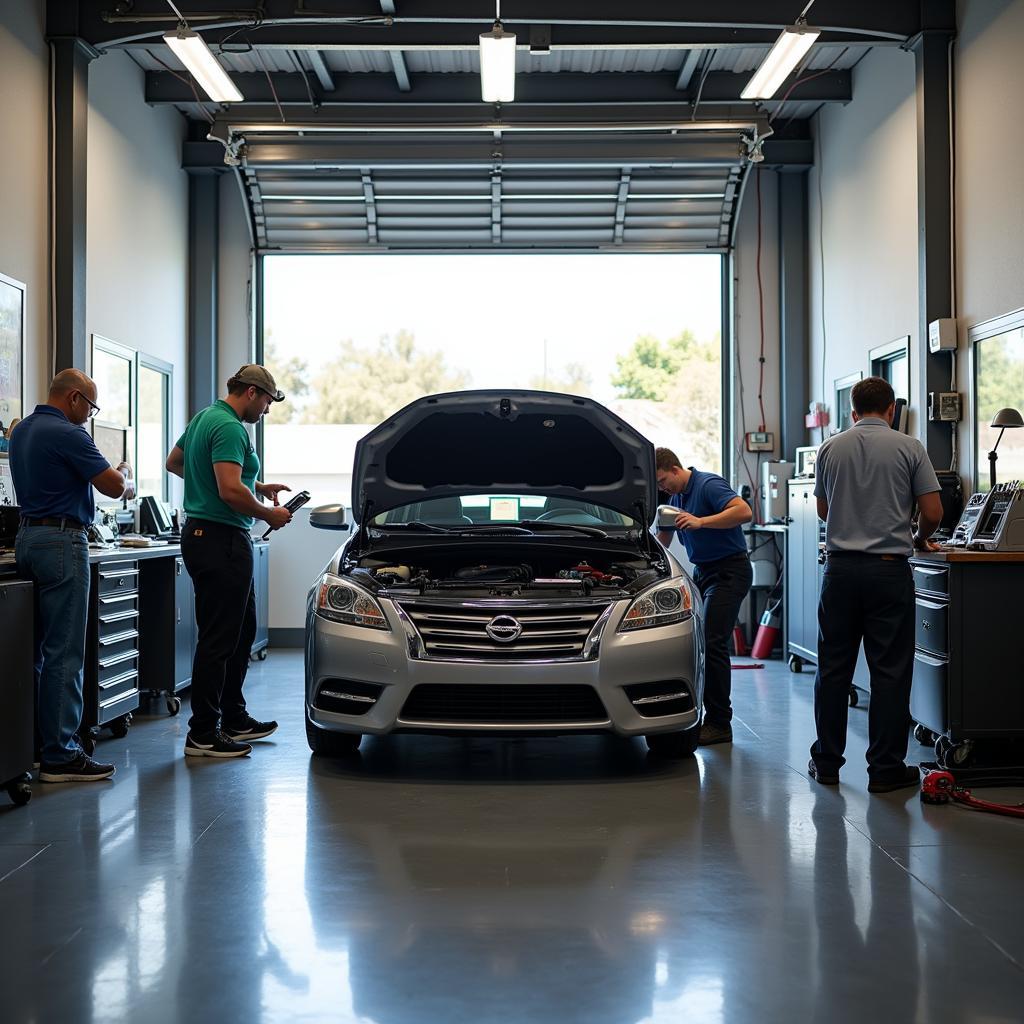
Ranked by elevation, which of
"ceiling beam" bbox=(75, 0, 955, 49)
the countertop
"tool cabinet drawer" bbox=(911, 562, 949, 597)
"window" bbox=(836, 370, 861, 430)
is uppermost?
"ceiling beam" bbox=(75, 0, 955, 49)

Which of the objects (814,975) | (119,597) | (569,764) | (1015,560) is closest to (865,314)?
(1015,560)

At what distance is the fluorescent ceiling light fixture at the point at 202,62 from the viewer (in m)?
6.26

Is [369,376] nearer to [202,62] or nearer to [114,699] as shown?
[202,62]

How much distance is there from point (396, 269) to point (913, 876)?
8129 mm

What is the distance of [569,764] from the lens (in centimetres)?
483

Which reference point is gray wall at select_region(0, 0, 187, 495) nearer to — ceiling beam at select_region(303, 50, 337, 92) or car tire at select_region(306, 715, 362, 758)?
ceiling beam at select_region(303, 50, 337, 92)

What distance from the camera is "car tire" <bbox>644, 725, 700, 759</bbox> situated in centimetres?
478

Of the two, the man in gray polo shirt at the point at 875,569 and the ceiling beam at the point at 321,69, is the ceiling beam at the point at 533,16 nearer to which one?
the ceiling beam at the point at 321,69

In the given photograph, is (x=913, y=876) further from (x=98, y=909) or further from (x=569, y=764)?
(x=98, y=909)

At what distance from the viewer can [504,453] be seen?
5.21 metres

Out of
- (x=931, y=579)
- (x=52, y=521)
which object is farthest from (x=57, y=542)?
(x=931, y=579)

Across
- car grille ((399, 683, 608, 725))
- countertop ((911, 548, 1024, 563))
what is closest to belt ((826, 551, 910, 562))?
countertop ((911, 548, 1024, 563))

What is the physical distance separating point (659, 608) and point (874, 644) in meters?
0.82

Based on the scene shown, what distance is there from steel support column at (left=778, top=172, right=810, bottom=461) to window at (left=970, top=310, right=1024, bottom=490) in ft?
12.0
